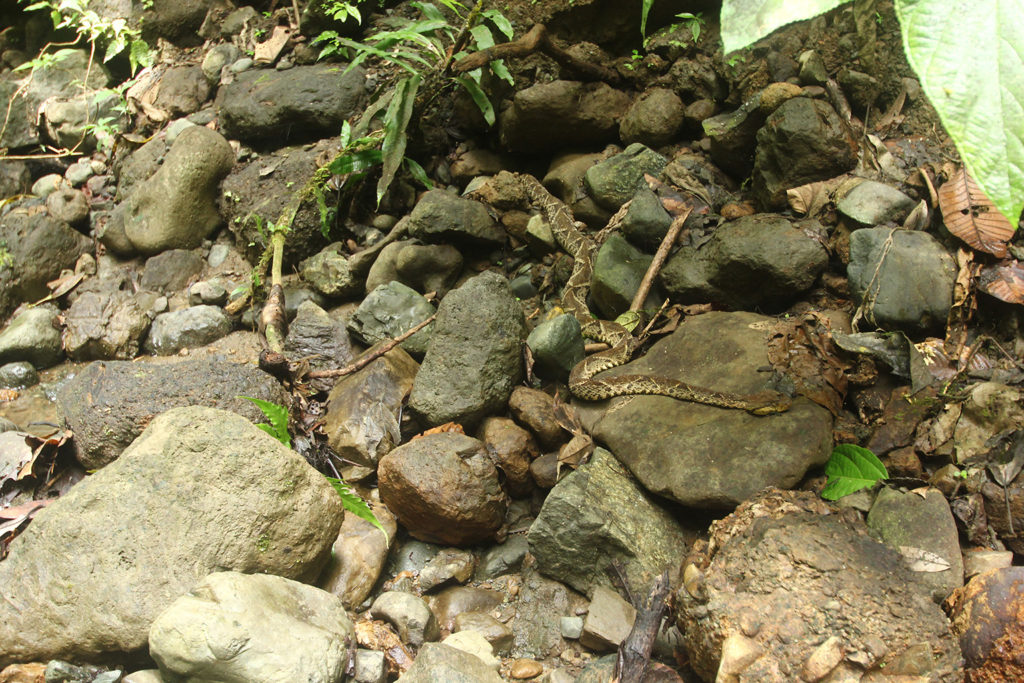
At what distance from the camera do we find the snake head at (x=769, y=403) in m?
3.68

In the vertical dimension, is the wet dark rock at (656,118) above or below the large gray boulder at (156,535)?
above

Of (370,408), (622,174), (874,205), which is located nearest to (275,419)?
(370,408)

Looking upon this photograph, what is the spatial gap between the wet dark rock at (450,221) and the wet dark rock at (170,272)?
2709 millimetres

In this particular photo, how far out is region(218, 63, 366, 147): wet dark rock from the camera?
6.89 m

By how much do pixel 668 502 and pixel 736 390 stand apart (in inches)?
32.3

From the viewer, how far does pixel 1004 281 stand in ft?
11.8

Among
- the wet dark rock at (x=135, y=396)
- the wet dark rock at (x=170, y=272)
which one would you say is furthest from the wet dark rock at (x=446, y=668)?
the wet dark rock at (x=170, y=272)

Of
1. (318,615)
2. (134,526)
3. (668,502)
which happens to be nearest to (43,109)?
(134,526)

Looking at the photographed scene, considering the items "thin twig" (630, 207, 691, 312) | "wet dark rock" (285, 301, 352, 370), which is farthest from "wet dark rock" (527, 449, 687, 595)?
"wet dark rock" (285, 301, 352, 370)

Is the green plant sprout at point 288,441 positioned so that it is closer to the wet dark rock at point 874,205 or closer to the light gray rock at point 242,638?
the light gray rock at point 242,638

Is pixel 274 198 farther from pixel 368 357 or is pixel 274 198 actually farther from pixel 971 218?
pixel 971 218

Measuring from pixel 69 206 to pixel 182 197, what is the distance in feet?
6.21

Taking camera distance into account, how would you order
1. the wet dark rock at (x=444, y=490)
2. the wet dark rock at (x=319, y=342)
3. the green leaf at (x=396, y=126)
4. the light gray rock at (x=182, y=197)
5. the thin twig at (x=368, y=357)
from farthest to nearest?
the light gray rock at (x=182, y=197) < the green leaf at (x=396, y=126) < the wet dark rock at (x=319, y=342) < the thin twig at (x=368, y=357) < the wet dark rock at (x=444, y=490)

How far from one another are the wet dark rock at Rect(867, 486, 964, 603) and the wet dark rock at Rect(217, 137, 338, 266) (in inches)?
207
